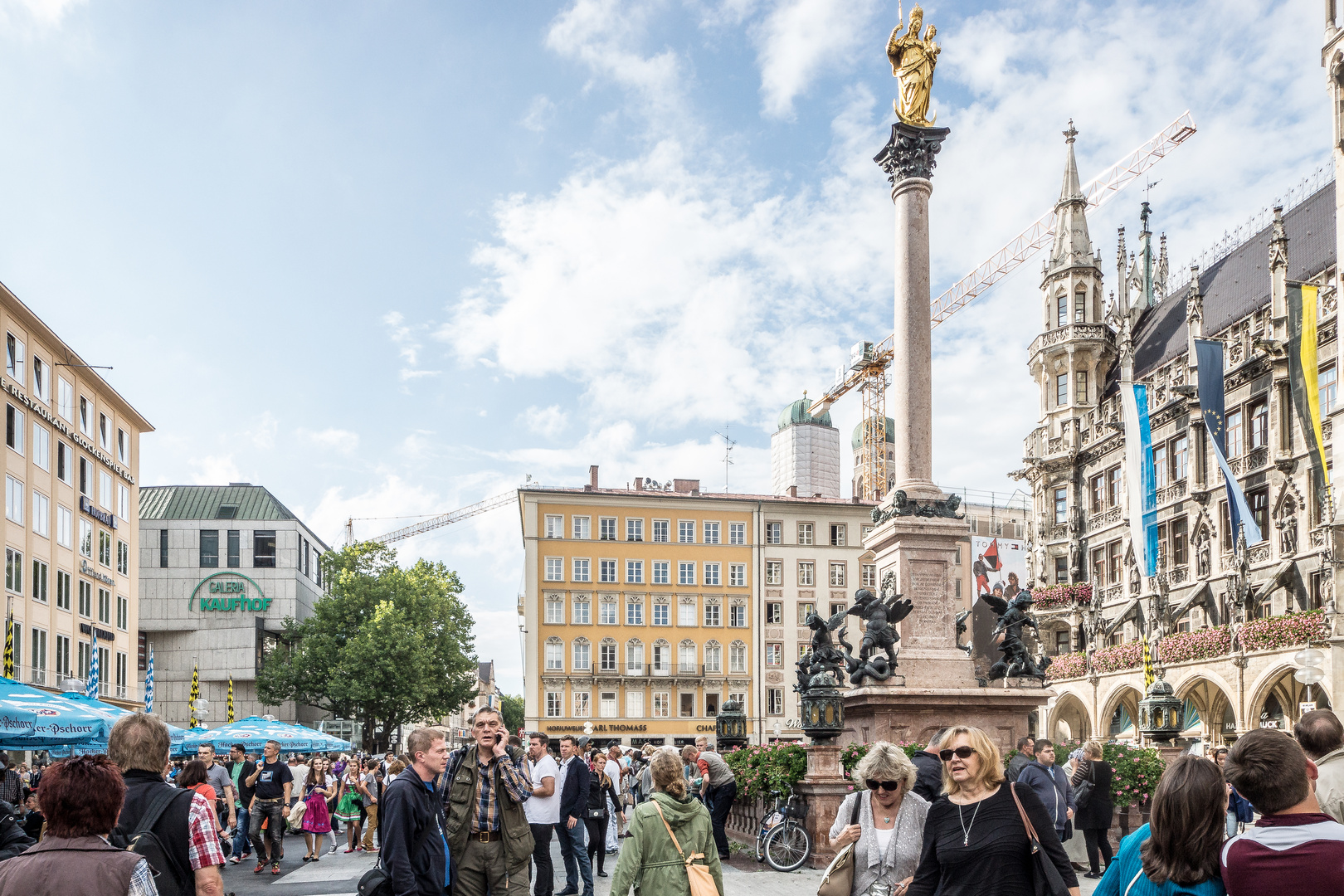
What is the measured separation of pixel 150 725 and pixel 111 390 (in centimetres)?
5727

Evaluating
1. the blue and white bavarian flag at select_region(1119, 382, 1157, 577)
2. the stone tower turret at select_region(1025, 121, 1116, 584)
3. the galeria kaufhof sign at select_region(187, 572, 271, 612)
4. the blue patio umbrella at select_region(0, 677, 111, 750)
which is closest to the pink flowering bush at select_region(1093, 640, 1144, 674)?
the blue and white bavarian flag at select_region(1119, 382, 1157, 577)

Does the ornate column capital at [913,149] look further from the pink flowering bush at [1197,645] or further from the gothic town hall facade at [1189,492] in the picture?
the pink flowering bush at [1197,645]

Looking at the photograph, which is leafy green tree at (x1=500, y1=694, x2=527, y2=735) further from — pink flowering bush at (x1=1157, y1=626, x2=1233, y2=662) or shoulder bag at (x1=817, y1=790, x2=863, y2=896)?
shoulder bag at (x1=817, y1=790, x2=863, y2=896)

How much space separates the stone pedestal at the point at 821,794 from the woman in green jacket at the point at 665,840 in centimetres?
893

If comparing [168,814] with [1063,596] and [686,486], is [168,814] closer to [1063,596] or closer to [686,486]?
[1063,596]

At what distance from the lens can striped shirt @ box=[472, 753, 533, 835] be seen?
27.1 feet

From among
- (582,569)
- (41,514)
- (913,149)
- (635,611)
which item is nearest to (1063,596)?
(635,611)

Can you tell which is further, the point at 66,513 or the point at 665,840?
the point at 66,513

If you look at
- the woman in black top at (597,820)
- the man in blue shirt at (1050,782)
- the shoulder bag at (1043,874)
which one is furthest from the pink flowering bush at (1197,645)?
the shoulder bag at (1043,874)

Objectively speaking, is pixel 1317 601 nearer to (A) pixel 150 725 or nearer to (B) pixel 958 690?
(B) pixel 958 690

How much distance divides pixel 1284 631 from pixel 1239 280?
1946 centimetres

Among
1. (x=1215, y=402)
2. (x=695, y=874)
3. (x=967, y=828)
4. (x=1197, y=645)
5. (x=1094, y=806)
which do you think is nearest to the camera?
(x=967, y=828)

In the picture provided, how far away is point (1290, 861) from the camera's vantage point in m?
4.08

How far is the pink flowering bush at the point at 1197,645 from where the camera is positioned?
130 feet
